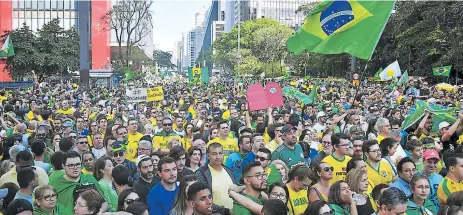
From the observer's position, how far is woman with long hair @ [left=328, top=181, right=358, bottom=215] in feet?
16.0

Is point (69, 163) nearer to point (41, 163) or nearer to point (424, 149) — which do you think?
point (41, 163)

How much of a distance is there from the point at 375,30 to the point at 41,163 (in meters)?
4.99

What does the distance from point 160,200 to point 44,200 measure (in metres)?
1.02

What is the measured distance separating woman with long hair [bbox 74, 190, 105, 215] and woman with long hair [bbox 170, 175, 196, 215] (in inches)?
24.2

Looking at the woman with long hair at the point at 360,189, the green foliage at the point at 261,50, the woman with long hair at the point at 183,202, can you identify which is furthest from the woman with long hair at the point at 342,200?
the green foliage at the point at 261,50

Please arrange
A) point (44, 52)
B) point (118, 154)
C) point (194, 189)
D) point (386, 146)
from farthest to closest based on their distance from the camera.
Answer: point (44, 52) → point (118, 154) → point (386, 146) → point (194, 189)

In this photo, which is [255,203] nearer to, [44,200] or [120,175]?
[120,175]

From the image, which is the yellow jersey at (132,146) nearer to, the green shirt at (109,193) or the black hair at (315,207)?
the green shirt at (109,193)

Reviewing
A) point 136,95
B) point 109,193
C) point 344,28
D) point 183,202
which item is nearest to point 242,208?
point 183,202

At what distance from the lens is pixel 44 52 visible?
49.8 metres

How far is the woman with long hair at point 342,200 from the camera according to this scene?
489 cm

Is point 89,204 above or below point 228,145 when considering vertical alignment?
below

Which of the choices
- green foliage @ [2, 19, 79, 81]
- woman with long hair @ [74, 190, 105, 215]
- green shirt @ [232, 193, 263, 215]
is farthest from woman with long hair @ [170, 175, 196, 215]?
green foliage @ [2, 19, 79, 81]

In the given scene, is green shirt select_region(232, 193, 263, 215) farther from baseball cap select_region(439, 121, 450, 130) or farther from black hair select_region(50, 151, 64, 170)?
baseball cap select_region(439, 121, 450, 130)
